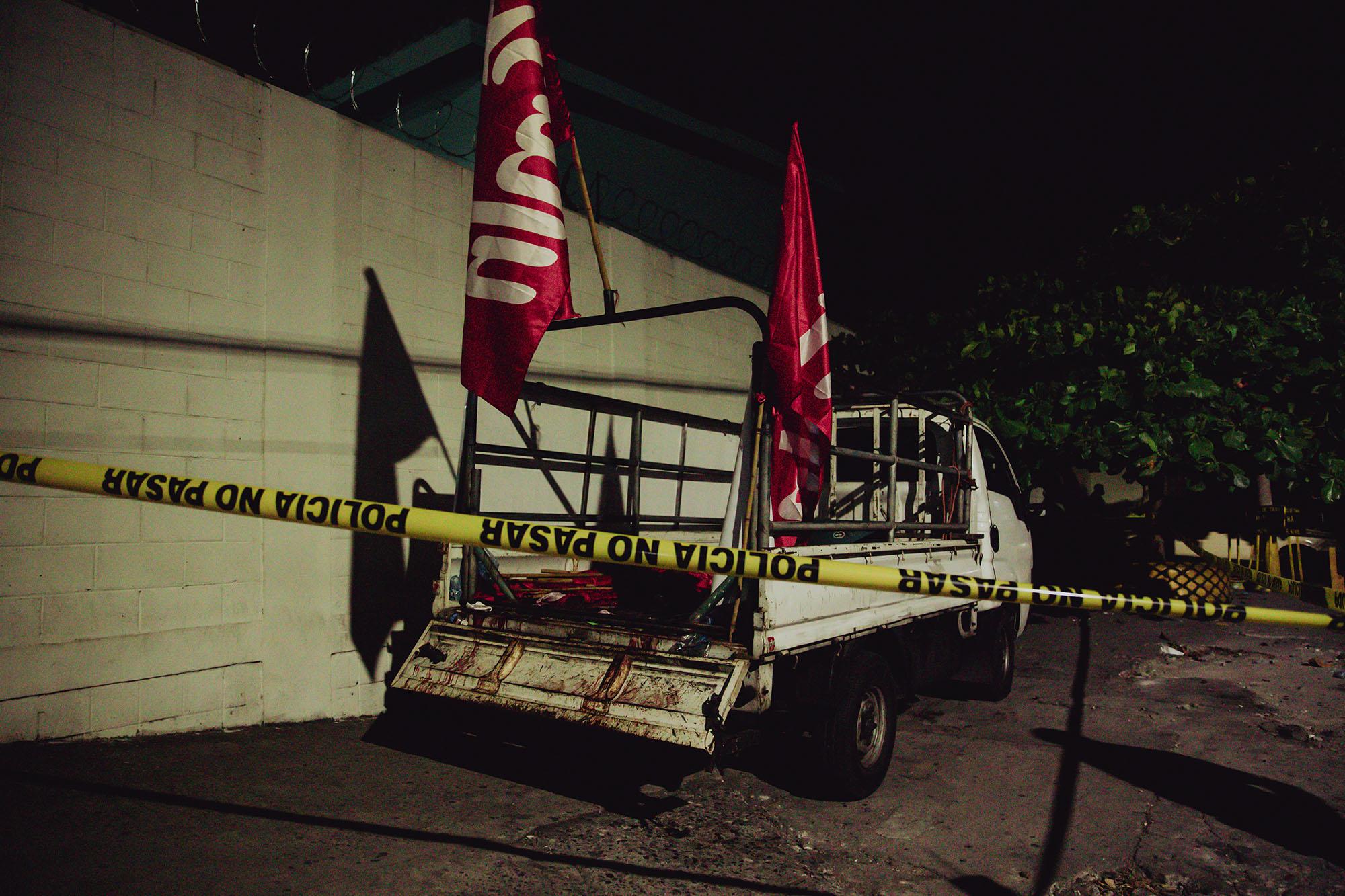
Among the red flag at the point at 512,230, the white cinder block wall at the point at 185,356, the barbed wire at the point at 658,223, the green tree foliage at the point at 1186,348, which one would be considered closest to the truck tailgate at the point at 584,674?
the red flag at the point at 512,230

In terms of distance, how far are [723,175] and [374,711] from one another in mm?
11985

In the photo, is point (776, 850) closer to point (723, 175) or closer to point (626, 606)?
point (626, 606)

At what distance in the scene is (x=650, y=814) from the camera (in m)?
3.94

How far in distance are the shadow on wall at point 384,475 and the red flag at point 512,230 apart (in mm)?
1536

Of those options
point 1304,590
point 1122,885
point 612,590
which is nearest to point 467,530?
point 612,590

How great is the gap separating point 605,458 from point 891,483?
223cm

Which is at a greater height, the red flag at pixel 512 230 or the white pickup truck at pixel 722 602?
the red flag at pixel 512 230

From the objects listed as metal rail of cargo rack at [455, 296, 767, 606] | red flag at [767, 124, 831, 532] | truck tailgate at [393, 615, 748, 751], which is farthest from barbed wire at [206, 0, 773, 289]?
truck tailgate at [393, 615, 748, 751]

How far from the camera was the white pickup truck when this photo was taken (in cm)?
369

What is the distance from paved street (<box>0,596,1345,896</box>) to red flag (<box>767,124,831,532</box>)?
1.31m

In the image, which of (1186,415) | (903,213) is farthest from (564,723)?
(903,213)

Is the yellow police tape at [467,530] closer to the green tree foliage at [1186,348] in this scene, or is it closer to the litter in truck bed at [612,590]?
the litter in truck bed at [612,590]

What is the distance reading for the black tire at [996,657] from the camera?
6.10 meters

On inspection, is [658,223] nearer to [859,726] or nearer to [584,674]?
[859,726]
